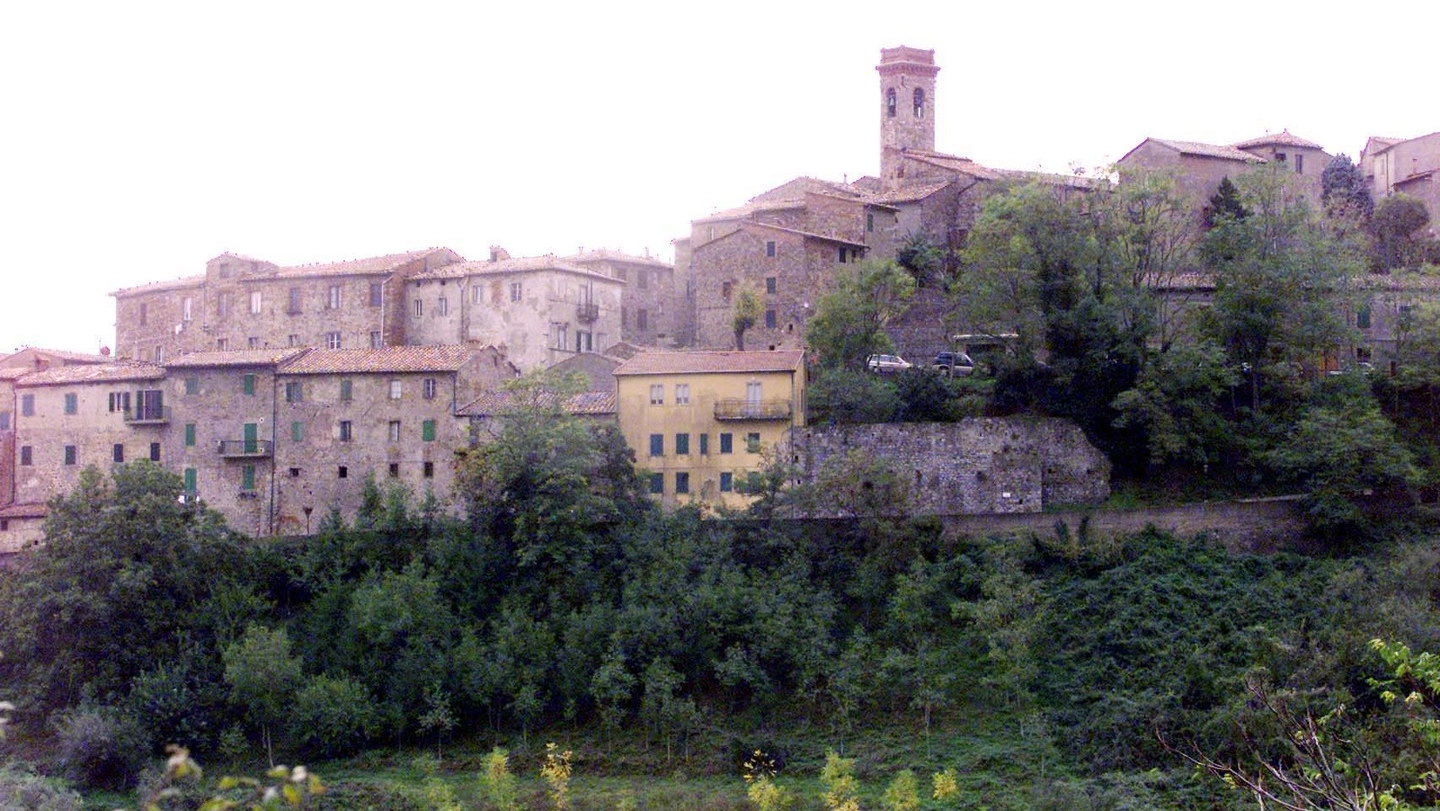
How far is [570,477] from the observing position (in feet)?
132

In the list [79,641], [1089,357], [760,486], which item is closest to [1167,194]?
[1089,357]

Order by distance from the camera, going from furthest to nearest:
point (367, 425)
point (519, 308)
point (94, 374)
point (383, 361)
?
point (519, 308) → point (94, 374) → point (383, 361) → point (367, 425)

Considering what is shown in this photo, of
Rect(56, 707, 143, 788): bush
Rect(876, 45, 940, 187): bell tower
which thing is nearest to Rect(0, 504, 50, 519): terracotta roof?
Rect(56, 707, 143, 788): bush

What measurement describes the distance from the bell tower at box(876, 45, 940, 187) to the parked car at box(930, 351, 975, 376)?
21.2 m

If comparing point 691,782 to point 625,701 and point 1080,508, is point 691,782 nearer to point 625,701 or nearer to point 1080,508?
point 625,701

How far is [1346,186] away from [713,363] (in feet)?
95.0

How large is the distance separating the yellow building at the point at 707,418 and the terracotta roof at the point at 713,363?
27mm

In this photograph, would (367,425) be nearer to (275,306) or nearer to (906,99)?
(275,306)

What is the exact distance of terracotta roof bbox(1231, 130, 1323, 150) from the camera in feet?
198

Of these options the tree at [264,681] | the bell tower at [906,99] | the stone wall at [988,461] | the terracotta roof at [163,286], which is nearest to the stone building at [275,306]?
the terracotta roof at [163,286]

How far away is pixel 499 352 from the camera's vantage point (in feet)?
158

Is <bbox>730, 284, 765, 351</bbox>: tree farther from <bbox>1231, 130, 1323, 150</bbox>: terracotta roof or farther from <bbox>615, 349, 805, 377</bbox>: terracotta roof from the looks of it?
<bbox>1231, 130, 1323, 150</bbox>: terracotta roof

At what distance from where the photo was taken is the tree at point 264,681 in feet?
123

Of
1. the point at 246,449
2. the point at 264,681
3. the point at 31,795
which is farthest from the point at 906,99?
the point at 31,795
